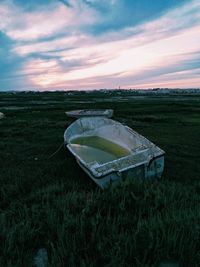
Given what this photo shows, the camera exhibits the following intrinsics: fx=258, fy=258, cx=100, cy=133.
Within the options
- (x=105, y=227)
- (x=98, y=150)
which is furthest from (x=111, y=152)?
(x=105, y=227)

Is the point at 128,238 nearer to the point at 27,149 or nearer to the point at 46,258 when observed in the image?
the point at 46,258

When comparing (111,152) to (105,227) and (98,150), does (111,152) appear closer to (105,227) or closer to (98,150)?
(98,150)

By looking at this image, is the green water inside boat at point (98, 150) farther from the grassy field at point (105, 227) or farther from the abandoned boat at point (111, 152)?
the grassy field at point (105, 227)

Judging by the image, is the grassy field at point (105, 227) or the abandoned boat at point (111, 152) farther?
the abandoned boat at point (111, 152)

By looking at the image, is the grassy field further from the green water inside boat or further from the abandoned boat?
the green water inside boat

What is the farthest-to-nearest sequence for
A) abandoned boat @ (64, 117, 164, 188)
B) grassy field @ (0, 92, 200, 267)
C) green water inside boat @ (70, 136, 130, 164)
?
green water inside boat @ (70, 136, 130, 164)
abandoned boat @ (64, 117, 164, 188)
grassy field @ (0, 92, 200, 267)

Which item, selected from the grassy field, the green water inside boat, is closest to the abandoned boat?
the green water inside boat

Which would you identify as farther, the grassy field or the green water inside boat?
the green water inside boat

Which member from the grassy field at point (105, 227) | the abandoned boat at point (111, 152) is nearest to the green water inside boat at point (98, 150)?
the abandoned boat at point (111, 152)

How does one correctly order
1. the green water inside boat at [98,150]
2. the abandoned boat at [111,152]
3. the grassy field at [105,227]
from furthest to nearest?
1. the green water inside boat at [98,150]
2. the abandoned boat at [111,152]
3. the grassy field at [105,227]
